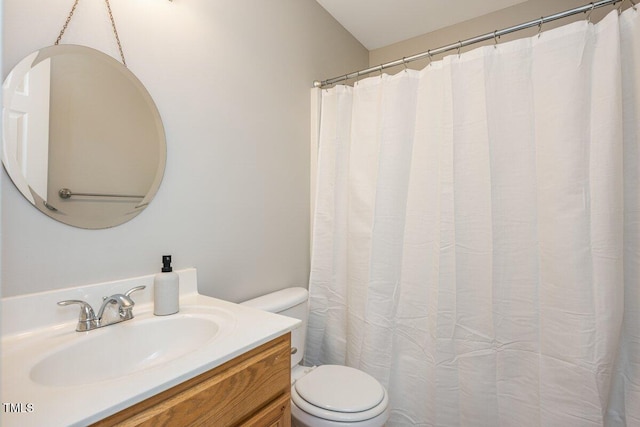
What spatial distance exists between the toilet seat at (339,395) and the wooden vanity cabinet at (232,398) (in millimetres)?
296

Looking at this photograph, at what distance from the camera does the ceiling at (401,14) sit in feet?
6.51


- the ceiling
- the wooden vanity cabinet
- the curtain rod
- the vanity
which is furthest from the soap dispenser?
the ceiling

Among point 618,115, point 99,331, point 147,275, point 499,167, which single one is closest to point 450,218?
point 499,167

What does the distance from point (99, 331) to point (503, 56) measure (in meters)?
1.79

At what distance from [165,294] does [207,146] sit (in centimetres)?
61

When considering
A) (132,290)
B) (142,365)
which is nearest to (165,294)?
(132,290)

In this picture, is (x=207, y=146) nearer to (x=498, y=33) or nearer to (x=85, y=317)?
(x=85, y=317)

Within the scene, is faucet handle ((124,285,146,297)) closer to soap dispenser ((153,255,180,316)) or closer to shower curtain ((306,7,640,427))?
soap dispenser ((153,255,180,316))

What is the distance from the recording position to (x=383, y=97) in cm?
168

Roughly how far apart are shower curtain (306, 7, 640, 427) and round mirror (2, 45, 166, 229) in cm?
97

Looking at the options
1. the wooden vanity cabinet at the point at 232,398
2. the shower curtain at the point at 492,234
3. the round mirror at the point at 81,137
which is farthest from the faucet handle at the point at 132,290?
the shower curtain at the point at 492,234

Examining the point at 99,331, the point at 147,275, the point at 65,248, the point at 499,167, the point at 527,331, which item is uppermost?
the point at 499,167

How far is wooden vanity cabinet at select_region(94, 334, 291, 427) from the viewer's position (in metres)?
0.68

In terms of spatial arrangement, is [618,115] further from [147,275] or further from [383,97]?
[147,275]
